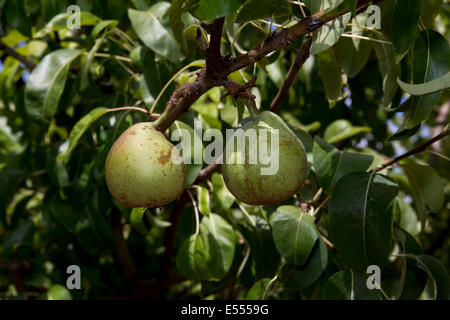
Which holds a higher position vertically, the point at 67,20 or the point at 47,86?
the point at 67,20

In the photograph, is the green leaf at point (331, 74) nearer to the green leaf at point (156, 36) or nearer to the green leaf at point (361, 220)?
the green leaf at point (361, 220)

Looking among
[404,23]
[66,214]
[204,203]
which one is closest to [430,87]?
[404,23]

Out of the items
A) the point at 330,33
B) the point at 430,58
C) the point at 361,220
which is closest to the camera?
the point at 330,33

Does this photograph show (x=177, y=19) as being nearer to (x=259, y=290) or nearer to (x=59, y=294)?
(x=259, y=290)

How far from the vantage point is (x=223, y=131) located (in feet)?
3.90

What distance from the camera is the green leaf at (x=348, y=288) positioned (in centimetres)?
99

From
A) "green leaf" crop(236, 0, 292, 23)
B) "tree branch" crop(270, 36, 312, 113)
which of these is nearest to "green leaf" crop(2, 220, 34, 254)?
"tree branch" crop(270, 36, 312, 113)

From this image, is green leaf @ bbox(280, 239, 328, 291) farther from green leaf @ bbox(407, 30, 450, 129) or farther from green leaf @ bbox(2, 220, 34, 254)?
green leaf @ bbox(2, 220, 34, 254)

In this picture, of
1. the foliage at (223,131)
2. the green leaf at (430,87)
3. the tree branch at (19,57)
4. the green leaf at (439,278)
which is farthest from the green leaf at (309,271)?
the tree branch at (19,57)

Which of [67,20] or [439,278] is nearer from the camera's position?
[439,278]

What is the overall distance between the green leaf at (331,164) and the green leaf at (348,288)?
0.63ft

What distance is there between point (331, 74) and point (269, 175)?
1.90ft

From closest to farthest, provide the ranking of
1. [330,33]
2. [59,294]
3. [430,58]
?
[330,33], [430,58], [59,294]

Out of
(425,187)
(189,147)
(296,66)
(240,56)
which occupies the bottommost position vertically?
(425,187)
